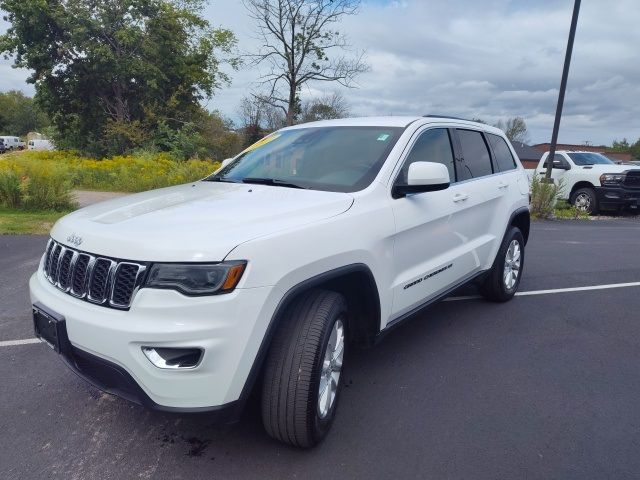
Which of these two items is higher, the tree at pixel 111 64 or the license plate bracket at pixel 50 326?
the tree at pixel 111 64

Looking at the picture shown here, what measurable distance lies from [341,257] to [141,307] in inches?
40.4

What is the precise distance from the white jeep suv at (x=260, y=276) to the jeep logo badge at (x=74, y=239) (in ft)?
0.07

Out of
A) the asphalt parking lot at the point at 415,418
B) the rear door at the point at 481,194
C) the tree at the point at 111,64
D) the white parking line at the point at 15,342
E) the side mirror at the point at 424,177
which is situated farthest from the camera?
the tree at the point at 111,64

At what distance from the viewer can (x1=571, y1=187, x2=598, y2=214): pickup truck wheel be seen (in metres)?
14.6

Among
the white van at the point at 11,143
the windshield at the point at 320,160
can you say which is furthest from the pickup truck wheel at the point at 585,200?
the white van at the point at 11,143

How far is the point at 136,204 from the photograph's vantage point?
2996mm

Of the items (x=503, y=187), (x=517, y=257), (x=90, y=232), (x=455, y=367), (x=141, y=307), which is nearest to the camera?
(x=141, y=307)

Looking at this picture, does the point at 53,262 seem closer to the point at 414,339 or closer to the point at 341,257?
the point at 341,257

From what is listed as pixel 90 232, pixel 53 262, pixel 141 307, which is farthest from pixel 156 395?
pixel 53 262

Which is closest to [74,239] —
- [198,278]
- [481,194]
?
[198,278]

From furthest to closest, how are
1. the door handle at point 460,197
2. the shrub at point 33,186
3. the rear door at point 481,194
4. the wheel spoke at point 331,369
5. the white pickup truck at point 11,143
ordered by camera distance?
the white pickup truck at point 11,143 < the shrub at point 33,186 < the rear door at point 481,194 < the door handle at point 460,197 < the wheel spoke at point 331,369

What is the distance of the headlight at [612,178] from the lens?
13869mm

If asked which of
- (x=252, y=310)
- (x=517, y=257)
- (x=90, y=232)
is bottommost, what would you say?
(x=517, y=257)

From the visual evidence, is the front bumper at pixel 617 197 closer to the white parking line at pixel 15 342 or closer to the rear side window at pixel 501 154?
the rear side window at pixel 501 154
